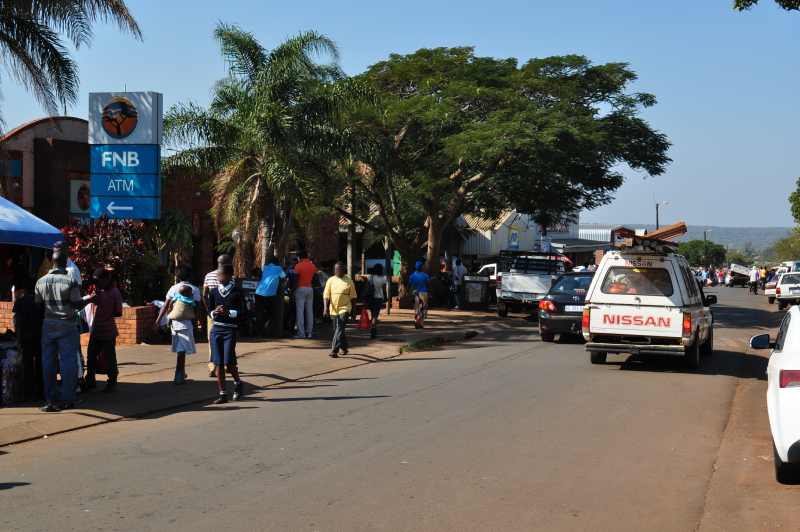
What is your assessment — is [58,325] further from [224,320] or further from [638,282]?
[638,282]

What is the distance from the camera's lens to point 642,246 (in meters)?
15.4

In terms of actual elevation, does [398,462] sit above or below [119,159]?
below

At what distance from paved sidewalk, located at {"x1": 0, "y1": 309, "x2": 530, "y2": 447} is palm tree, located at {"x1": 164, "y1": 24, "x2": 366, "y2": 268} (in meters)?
3.23

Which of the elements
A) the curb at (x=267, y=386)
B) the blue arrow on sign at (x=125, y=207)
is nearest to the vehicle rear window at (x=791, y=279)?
the curb at (x=267, y=386)

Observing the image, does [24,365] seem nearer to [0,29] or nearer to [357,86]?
[0,29]

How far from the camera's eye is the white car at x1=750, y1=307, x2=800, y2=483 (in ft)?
22.9

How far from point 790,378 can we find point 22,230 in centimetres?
928

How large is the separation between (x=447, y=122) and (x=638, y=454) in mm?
20047

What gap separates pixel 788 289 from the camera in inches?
1491

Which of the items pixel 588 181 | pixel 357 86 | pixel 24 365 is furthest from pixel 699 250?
pixel 24 365

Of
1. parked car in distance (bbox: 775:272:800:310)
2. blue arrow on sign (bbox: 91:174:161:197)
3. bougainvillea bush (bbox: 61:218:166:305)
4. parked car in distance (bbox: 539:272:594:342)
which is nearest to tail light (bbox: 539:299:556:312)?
parked car in distance (bbox: 539:272:594:342)

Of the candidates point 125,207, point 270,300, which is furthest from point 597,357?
point 125,207

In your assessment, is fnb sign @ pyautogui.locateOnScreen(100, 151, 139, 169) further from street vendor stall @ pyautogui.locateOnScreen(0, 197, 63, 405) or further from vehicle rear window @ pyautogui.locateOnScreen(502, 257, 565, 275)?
vehicle rear window @ pyautogui.locateOnScreen(502, 257, 565, 275)

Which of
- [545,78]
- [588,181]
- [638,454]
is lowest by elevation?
[638,454]
